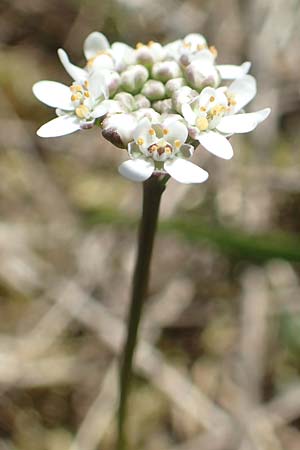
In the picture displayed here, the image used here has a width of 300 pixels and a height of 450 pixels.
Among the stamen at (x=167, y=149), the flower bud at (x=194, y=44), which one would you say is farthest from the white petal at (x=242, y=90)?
the stamen at (x=167, y=149)

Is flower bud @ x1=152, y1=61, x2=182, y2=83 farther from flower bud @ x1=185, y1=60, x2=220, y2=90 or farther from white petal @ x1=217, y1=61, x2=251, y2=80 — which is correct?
white petal @ x1=217, y1=61, x2=251, y2=80

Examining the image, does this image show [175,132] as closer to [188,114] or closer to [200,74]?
[188,114]

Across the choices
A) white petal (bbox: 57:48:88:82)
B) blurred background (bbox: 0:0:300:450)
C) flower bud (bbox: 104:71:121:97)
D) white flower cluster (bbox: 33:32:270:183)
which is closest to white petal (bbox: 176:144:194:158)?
white flower cluster (bbox: 33:32:270:183)

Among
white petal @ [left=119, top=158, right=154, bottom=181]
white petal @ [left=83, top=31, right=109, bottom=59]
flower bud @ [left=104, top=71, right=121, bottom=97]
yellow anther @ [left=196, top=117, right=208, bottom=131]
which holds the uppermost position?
white petal @ [left=83, top=31, right=109, bottom=59]

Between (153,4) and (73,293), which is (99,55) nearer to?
(73,293)

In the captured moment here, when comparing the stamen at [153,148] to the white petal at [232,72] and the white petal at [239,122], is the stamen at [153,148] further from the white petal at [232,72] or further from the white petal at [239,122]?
the white petal at [232,72]
